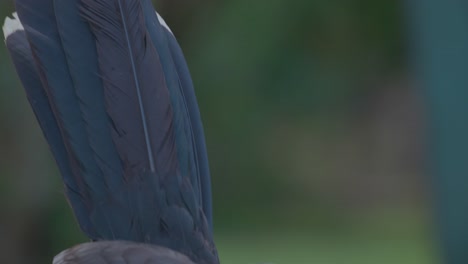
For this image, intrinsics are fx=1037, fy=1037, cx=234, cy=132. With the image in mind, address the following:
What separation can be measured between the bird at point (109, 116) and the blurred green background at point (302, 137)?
10.9ft

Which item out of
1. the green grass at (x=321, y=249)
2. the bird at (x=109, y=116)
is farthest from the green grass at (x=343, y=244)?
the bird at (x=109, y=116)

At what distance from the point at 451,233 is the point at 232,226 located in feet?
9.93

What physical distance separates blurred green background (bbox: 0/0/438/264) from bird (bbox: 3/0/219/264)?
3329 millimetres

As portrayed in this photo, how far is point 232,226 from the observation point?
22.4 feet

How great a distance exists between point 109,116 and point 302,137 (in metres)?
5.02

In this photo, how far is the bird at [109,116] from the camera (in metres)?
2.48

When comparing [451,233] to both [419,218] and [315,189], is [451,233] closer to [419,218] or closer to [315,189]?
[419,218]

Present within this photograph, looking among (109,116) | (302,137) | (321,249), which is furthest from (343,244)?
(109,116)

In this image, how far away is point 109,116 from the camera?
8.25 ft

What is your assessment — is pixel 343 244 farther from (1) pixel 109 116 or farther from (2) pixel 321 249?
(1) pixel 109 116

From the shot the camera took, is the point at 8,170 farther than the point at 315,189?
No

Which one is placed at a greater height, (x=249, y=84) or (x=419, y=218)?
(x=249, y=84)

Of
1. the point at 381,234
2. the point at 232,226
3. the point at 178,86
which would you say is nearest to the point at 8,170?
the point at 232,226

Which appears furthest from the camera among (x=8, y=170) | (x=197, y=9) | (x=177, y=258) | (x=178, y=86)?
(x=197, y=9)
